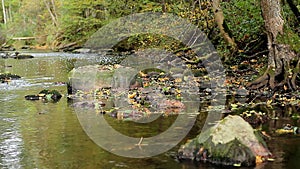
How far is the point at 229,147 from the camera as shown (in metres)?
6.27

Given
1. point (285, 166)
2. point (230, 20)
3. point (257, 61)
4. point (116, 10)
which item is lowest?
point (285, 166)

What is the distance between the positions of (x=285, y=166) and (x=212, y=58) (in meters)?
11.9

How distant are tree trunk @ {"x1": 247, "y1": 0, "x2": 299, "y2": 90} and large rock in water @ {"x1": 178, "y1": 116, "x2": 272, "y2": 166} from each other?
5921 millimetres

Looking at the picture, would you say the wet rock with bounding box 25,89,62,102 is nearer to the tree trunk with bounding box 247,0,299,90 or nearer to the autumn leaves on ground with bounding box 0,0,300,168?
the autumn leaves on ground with bounding box 0,0,300,168

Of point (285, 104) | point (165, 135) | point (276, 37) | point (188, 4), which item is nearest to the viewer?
point (165, 135)

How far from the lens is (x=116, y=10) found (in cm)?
3316

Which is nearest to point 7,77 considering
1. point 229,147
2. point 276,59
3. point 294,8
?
point 276,59

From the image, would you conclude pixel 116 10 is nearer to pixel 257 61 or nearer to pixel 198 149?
pixel 257 61

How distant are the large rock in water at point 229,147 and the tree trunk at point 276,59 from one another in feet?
19.4

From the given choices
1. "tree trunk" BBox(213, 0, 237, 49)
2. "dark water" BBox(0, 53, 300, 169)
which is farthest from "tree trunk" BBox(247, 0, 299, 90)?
"tree trunk" BBox(213, 0, 237, 49)

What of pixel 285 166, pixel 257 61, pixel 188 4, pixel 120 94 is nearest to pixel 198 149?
pixel 285 166

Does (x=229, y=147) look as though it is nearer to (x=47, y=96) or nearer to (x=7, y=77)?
(x=47, y=96)

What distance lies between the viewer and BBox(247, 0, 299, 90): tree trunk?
12.3m

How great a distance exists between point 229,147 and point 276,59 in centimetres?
697
